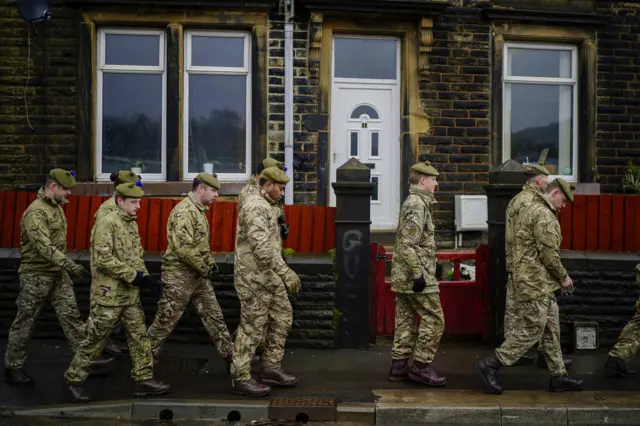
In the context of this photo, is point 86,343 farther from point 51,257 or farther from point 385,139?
point 385,139

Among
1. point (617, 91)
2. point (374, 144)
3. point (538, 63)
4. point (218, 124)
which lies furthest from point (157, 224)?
point (617, 91)

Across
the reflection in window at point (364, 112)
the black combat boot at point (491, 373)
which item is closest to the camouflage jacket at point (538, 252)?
the black combat boot at point (491, 373)

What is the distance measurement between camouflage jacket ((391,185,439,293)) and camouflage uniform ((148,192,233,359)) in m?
1.78

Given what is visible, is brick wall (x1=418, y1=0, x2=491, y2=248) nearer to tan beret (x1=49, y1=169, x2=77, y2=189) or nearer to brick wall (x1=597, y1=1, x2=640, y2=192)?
brick wall (x1=597, y1=1, x2=640, y2=192)

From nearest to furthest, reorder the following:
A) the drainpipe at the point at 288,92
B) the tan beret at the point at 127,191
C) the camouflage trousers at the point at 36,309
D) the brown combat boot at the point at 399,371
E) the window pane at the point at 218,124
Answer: the tan beret at the point at 127,191, the camouflage trousers at the point at 36,309, the brown combat boot at the point at 399,371, the drainpipe at the point at 288,92, the window pane at the point at 218,124

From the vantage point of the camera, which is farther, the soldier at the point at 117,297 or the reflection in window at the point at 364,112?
the reflection in window at the point at 364,112

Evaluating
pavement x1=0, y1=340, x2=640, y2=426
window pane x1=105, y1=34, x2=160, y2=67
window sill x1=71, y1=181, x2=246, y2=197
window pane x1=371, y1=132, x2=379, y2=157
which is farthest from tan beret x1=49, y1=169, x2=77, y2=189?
window pane x1=371, y1=132, x2=379, y2=157

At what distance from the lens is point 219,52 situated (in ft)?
35.9

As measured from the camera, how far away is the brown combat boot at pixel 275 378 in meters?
6.57

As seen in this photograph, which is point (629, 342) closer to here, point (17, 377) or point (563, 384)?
point (563, 384)

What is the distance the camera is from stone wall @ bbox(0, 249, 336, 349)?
8156 mm

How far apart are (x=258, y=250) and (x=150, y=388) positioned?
4.97 ft

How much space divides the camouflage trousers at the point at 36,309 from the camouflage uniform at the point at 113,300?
0.81 metres

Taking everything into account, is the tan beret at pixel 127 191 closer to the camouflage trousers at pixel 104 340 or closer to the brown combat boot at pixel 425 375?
the camouflage trousers at pixel 104 340
